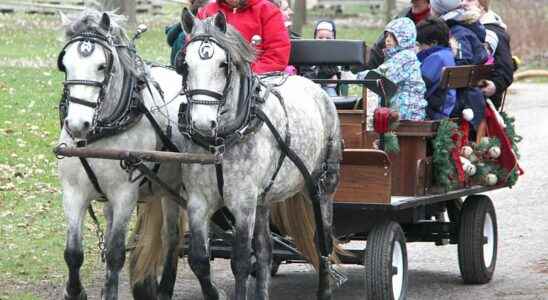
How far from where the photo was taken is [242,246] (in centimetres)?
743

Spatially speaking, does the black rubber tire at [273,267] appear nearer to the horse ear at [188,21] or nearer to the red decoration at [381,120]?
the red decoration at [381,120]

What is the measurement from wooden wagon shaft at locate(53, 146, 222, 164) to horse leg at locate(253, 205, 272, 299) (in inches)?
43.6

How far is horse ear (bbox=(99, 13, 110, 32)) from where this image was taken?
7.23 meters

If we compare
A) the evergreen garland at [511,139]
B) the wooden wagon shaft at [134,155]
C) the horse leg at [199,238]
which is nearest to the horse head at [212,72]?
the wooden wagon shaft at [134,155]

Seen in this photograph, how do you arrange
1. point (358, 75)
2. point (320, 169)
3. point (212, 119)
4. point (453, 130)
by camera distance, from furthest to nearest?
point (358, 75), point (453, 130), point (320, 169), point (212, 119)

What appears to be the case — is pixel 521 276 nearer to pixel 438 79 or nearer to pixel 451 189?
pixel 451 189

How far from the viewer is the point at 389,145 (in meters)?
8.68

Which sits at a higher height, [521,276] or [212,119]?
[212,119]

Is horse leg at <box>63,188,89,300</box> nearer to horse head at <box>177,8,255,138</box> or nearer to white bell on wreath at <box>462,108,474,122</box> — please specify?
horse head at <box>177,8,255,138</box>

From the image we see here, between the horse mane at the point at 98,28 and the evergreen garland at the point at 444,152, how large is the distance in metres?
2.59

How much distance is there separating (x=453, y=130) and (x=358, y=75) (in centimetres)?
99

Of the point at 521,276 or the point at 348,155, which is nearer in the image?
the point at 348,155

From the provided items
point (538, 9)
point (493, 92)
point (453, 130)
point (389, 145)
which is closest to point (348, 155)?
point (389, 145)

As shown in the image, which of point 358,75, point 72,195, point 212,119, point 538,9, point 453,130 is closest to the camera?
point 212,119
